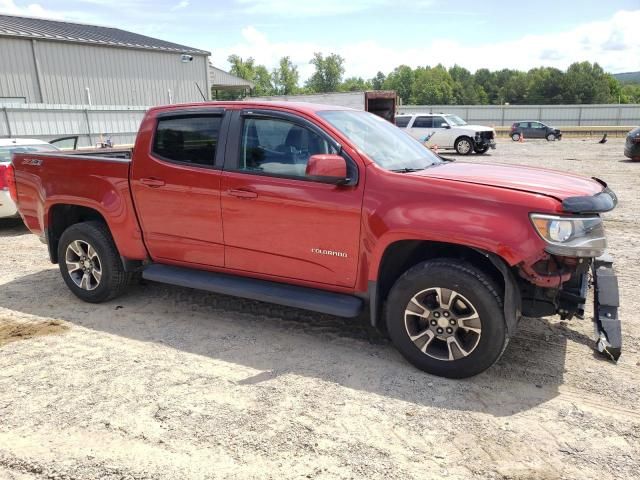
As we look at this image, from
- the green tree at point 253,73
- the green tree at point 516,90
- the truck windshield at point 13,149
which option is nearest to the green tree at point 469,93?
the green tree at point 516,90

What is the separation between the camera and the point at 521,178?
3.66 meters

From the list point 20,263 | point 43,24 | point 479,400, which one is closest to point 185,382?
point 479,400

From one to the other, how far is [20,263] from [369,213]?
17.2ft

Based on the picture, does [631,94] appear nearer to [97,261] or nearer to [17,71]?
[17,71]

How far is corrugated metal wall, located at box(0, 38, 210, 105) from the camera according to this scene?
80.0 ft

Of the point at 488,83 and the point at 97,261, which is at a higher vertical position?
the point at 488,83

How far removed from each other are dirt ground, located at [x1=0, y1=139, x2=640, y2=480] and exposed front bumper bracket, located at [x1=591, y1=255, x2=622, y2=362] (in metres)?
0.15

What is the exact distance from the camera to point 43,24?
1100 inches

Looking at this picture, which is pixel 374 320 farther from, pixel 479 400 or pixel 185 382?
pixel 185 382

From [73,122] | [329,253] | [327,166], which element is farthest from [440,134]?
[327,166]

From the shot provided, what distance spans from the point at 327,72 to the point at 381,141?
12774 centimetres

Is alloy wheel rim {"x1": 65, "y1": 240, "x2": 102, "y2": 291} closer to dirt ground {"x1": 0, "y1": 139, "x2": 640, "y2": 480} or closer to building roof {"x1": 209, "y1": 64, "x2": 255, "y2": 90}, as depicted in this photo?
dirt ground {"x1": 0, "y1": 139, "x2": 640, "y2": 480}

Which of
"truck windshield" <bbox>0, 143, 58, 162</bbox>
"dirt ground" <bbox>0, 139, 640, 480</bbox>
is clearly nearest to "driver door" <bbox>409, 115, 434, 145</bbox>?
"truck windshield" <bbox>0, 143, 58, 162</bbox>

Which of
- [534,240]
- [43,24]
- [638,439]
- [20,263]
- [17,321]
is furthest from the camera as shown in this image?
[43,24]
